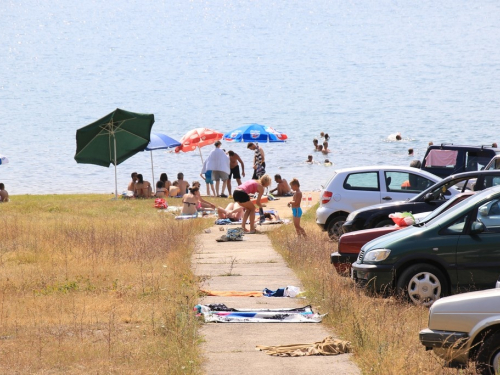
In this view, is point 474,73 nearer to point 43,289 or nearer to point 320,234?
point 320,234

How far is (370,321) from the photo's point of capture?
10.2 m

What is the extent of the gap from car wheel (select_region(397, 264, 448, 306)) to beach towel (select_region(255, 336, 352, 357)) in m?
2.47

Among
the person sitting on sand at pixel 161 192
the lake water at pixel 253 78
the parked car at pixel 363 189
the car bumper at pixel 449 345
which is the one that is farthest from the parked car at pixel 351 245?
the lake water at pixel 253 78

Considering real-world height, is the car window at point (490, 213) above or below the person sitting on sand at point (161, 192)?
above

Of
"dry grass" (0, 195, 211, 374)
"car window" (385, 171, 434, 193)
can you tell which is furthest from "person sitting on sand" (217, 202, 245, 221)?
"car window" (385, 171, 434, 193)

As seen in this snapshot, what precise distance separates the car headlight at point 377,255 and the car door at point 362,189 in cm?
575

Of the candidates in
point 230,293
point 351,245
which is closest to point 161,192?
point 351,245

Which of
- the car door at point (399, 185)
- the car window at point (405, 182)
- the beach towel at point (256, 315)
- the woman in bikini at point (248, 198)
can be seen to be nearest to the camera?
the beach towel at point (256, 315)

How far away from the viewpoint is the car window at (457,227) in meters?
11.5

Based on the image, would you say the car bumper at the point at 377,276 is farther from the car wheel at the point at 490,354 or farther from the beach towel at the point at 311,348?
the car wheel at the point at 490,354

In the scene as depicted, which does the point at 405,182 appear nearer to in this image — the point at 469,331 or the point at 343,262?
the point at 343,262

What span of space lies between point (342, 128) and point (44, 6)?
101015 mm

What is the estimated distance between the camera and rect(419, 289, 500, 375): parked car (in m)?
7.76

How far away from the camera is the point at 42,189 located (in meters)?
41.4
